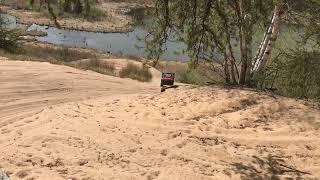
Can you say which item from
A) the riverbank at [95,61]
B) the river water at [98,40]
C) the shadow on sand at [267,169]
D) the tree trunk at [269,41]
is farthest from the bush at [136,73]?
the river water at [98,40]

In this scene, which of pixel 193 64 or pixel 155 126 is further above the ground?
pixel 193 64

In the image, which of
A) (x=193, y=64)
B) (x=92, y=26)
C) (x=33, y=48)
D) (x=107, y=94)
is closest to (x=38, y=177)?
(x=193, y=64)

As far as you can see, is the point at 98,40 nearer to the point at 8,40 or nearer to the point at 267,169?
the point at 8,40

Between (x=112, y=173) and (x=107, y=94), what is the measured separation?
560 cm

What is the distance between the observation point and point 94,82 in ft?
45.7

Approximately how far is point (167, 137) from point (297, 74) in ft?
16.1

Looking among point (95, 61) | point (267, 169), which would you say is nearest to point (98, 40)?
point (95, 61)

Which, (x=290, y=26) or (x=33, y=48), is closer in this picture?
(x=290, y=26)

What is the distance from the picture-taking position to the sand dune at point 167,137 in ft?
24.2

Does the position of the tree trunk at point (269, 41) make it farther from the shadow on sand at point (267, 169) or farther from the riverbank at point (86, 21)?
the riverbank at point (86, 21)

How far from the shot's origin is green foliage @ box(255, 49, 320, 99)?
38.9 ft

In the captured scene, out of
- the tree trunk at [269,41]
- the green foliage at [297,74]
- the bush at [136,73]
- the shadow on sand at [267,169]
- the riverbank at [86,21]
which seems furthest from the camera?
the riverbank at [86,21]

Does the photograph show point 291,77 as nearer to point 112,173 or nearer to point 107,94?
point 107,94

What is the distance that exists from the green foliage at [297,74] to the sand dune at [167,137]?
2.62m
